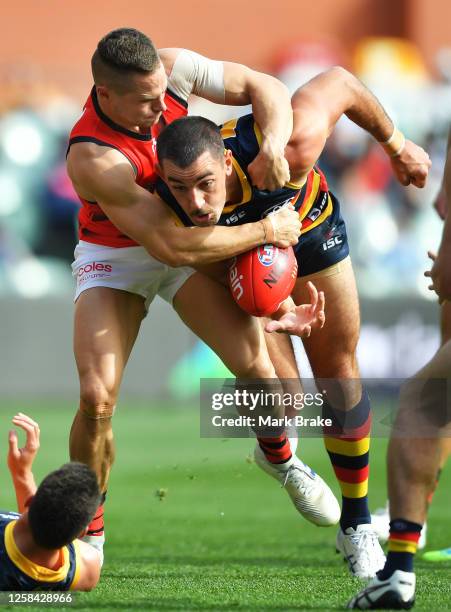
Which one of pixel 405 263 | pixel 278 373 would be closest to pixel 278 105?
pixel 278 373

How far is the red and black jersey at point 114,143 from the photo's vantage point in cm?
606

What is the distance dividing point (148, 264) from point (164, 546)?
2.22 metres

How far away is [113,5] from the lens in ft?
81.2

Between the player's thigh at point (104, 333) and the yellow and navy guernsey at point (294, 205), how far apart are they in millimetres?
666

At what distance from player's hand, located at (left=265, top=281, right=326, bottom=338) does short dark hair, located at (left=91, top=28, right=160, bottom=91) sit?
4.56 ft

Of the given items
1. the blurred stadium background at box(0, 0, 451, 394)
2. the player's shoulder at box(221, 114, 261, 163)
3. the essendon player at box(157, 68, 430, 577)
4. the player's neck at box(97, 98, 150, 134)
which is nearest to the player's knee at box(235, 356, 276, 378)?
the essendon player at box(157, 68, 430, 577)

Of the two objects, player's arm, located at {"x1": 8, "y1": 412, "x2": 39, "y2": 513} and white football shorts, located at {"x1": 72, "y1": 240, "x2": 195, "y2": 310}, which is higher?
white football shorts, located at {"x1": 72, "y1": 240, "x2": 195, "y2": 310}

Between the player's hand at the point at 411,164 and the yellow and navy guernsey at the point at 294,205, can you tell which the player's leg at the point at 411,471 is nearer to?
the yellow and navy guernsey at the point at 294,205

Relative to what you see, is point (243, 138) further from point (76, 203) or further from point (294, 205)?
point (76, 203)

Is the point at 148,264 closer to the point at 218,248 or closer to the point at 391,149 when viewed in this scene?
the point at 218,248

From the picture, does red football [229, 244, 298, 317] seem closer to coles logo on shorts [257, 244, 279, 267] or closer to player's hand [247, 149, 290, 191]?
coles logo on shorts [257, 244, 279, 267]

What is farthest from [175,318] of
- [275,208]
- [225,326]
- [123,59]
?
[123,59]

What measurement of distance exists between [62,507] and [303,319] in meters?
1.73

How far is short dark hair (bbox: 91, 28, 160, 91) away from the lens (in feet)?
19.1
